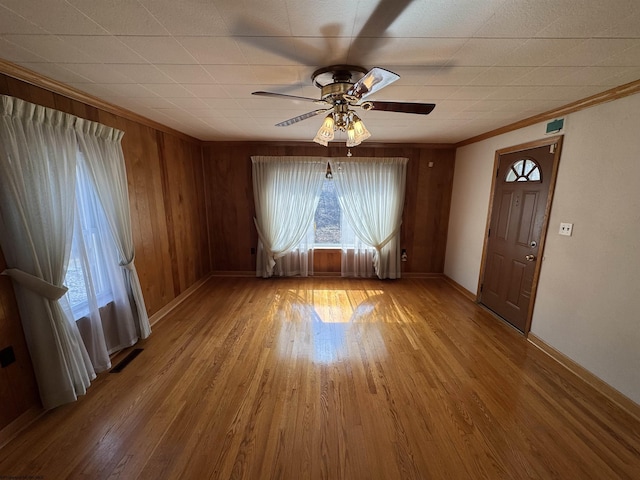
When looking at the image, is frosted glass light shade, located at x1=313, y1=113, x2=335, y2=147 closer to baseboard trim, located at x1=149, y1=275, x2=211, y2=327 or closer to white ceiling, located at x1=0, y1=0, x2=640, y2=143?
white ceiling, located at x1=0, y1=0, x2=640, y2=143

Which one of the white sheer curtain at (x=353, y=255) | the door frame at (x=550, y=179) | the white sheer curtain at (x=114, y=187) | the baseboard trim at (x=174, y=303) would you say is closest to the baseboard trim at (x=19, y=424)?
the white sheer curtain at (x=114, y=187)

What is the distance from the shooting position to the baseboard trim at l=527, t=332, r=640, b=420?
5.88 feet

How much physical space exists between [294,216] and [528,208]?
3076 millimetres

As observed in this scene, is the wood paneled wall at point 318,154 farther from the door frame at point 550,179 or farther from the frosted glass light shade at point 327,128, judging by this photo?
the frosted glass light shade at point 327,128

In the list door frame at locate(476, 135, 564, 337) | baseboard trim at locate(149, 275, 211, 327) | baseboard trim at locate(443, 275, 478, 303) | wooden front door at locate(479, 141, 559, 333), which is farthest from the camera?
baseboard trim at locate(443, 275, 478, 303)

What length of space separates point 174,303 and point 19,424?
1818mm

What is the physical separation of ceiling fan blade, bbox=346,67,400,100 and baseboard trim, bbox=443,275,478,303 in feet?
10.9

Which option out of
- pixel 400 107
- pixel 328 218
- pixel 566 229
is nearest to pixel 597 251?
pixel 566 229

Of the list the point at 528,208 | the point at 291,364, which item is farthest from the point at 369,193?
the point at 291,364

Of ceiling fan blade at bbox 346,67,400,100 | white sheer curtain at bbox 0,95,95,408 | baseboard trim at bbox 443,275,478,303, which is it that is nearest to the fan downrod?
ceiling fan blade at bbox 346,67,400,100

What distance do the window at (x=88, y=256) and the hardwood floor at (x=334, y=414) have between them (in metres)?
0.67

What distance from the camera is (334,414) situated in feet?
5.88

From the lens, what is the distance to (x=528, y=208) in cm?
273

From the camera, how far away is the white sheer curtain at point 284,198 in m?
4.14
